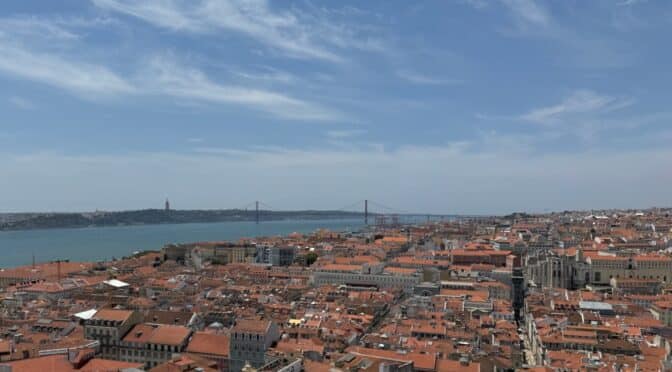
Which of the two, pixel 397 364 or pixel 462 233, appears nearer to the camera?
pixel 397 364

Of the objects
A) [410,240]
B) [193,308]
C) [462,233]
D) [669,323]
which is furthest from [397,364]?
[462,233]

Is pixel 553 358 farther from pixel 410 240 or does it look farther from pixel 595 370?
pixel 410 240

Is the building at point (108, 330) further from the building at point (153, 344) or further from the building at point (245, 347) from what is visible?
the building at point (245, 347)

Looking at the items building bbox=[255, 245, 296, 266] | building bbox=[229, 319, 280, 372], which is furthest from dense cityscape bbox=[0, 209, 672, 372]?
building bbox=[255, 245, 296, 266]

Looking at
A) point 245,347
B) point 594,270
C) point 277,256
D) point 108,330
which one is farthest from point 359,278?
point 245,347

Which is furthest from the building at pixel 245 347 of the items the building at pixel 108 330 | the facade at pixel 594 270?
the facade at pixel 594 270

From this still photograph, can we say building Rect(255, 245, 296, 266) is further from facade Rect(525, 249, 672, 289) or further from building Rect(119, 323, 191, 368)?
building Rect(119, 323, 191, 368)

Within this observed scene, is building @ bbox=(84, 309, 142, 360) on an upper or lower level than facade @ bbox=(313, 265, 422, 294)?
upper

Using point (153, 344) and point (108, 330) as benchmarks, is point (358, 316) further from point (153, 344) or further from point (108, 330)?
point (108, 330)

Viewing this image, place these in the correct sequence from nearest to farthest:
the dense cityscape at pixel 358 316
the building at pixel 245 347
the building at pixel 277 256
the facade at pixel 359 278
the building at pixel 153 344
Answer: the dense cityscape at pixel 358 316 < the building at pixel 245 347 < the building at pixel 153 344 < the facade at pixel 359 278 < the building at pixel 277 256
